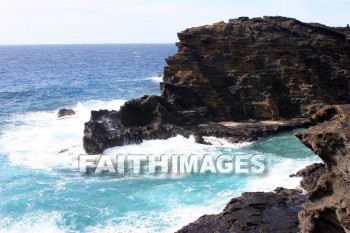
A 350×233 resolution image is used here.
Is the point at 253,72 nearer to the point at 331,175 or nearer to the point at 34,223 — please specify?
the point at 34,223

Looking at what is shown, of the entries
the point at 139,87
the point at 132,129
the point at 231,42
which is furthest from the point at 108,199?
the point at 139,87

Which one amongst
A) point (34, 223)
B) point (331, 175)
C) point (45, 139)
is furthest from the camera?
point (45, 139)

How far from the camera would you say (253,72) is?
169ft

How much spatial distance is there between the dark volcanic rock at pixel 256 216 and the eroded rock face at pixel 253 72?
24.8 metres

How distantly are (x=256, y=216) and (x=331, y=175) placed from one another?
7937 mm

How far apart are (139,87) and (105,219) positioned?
63851 millimetres

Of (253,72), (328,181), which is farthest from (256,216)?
(253,72)

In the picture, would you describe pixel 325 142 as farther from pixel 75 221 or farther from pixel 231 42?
pixel 231 42

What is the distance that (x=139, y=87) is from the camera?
89.8 m

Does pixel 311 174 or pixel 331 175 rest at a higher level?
pixel 331 175

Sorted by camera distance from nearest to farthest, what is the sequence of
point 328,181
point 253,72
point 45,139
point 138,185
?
1. point 328,181
2. point 138,185
3. point 45,139
4. point 253,72

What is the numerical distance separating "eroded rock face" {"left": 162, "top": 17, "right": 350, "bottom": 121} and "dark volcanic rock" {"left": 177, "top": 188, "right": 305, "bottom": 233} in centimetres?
2480

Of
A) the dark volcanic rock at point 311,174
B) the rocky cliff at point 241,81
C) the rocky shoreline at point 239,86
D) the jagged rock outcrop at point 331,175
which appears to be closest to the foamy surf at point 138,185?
the dark volcanic rock at point 311,174

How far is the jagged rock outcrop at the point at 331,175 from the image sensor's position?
15312 mm
